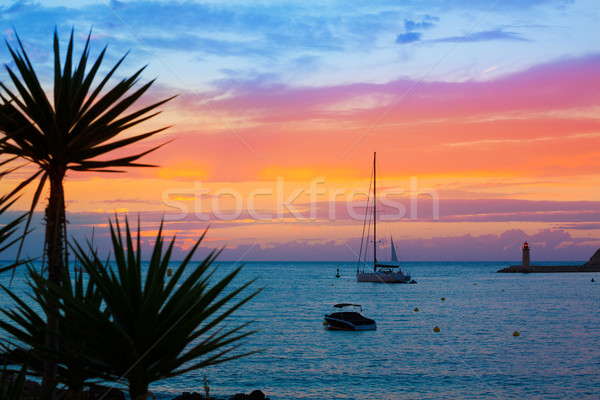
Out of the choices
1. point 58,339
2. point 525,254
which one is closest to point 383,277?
point 525,254

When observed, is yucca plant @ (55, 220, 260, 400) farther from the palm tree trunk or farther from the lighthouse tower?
the lighthouse tower

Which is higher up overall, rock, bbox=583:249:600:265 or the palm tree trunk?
the palm tree trunk

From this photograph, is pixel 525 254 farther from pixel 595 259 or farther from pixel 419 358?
pixel 419 358

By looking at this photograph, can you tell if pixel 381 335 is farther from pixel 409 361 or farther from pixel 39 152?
pixel 39 152

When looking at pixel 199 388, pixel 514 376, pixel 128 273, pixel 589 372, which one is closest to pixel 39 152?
pixel 128 273

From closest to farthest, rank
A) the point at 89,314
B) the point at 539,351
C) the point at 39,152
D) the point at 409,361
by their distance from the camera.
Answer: the point at 89,314
the point at 39,152
the point at 409,361
the point at 539,351

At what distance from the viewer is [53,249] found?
18.2 feet

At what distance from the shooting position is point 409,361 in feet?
119

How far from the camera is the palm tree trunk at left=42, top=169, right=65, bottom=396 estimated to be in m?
5.48

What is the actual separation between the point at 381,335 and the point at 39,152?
4499 centimetres

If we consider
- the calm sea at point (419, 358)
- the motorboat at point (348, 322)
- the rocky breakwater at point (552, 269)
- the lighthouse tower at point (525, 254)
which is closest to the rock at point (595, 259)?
the rocky breakwater at point (552, 269)

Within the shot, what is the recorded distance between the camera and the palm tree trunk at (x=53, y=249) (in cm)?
548

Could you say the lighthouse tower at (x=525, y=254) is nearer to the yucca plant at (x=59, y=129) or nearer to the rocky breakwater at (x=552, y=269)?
the rocky breakwater at (x=552, y=269)

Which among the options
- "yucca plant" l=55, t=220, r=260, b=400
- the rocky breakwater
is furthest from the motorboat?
the rocky breakwater
